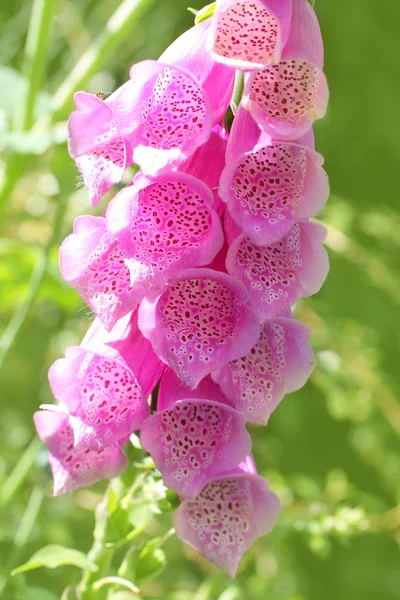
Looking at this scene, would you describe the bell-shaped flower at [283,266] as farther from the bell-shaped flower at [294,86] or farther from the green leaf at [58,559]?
the green leaf at [58,559]

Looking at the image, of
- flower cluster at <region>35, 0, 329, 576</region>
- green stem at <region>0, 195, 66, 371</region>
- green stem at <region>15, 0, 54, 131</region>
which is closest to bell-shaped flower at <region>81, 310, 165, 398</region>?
flower cluster at <region>35, 0, 329, 576</region>

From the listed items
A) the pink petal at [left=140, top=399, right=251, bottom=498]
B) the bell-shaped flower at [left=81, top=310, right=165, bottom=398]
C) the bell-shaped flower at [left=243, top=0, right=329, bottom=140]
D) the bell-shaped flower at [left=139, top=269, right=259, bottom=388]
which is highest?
the bell-shaped flower at [left=243, top=0, right=329, bottom=140]

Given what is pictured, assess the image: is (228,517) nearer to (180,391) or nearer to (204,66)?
(180,391)

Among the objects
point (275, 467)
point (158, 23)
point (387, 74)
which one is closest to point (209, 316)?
point (275, 467)

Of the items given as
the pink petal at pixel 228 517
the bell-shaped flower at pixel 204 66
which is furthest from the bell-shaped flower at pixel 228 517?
the bell-shaped flower at pixel 204 66

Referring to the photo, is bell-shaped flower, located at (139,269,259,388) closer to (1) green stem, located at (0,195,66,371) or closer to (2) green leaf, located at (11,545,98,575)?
(2) green leaf, located at (11,545,98,575)
